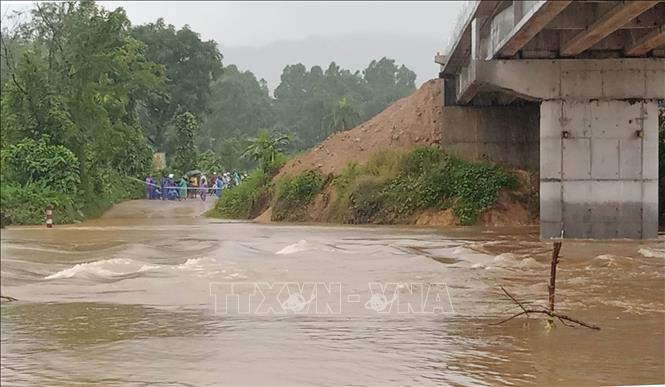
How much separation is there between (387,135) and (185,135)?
19117 mm

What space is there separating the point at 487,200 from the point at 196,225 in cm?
1091

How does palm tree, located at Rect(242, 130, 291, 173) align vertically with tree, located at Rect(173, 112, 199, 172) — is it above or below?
above

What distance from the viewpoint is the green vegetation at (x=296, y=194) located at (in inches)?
947

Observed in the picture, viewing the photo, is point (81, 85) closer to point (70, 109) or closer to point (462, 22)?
point (70, 109)

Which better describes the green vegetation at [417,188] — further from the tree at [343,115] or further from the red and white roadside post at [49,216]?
the red and white roadside post at [49,216]

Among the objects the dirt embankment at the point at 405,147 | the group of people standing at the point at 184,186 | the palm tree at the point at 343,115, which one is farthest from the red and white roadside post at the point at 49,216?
the dirt embankment at the point at 405,147

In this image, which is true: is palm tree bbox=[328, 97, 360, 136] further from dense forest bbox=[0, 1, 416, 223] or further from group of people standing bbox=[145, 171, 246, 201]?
dense forest bbox=[0, 1, 416, 223]

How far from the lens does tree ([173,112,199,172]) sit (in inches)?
336

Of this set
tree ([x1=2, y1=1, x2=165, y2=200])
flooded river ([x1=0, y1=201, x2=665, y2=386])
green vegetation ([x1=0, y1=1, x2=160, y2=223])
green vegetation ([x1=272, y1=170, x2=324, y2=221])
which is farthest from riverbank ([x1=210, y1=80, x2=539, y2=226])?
tree ([x1=2, y1=1, x2=165, y2=200])

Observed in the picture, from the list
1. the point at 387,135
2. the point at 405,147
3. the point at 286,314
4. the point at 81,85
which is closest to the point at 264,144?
the point at 286,314

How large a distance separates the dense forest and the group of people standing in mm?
252

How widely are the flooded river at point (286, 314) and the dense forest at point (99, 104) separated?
40 centimetres

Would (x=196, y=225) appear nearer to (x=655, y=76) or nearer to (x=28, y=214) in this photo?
(x=28, y=214)

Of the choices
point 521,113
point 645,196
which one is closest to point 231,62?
point 645,196
